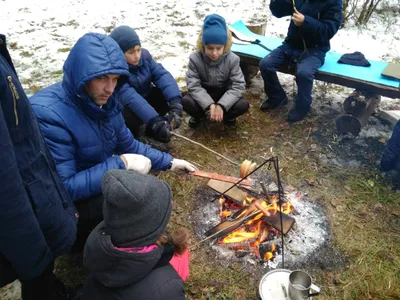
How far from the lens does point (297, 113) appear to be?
4926mm

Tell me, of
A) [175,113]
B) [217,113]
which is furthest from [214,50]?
[175,113]

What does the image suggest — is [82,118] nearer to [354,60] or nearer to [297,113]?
[297,113]

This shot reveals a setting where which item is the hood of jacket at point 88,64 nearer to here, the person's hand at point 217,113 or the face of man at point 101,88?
the face of man at point 101,88

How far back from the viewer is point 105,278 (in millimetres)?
1632

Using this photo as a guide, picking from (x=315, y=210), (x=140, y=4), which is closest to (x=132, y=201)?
(x=315, y=210)

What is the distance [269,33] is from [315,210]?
205 inches

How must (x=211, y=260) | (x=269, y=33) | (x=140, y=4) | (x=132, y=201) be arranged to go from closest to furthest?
(x=132, y=201)
(x=211, y=260)
(x=269, y=33)
(x=140, y=4)

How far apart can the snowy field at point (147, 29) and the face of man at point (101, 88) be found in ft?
10.4

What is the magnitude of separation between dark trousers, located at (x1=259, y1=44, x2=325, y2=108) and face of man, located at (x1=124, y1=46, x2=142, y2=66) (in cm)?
203

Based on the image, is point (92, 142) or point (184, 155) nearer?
point (92, 142)

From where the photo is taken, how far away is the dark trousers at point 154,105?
14.0ft

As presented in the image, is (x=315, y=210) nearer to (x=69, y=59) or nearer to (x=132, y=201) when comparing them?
(x=132, y=201)

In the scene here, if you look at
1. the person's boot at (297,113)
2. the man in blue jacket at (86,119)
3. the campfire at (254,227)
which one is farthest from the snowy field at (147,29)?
the man in blue jacket at (86,119)

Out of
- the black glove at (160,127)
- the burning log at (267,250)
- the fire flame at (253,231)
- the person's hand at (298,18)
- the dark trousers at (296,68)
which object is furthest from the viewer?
the dark trousers at (296,68)
